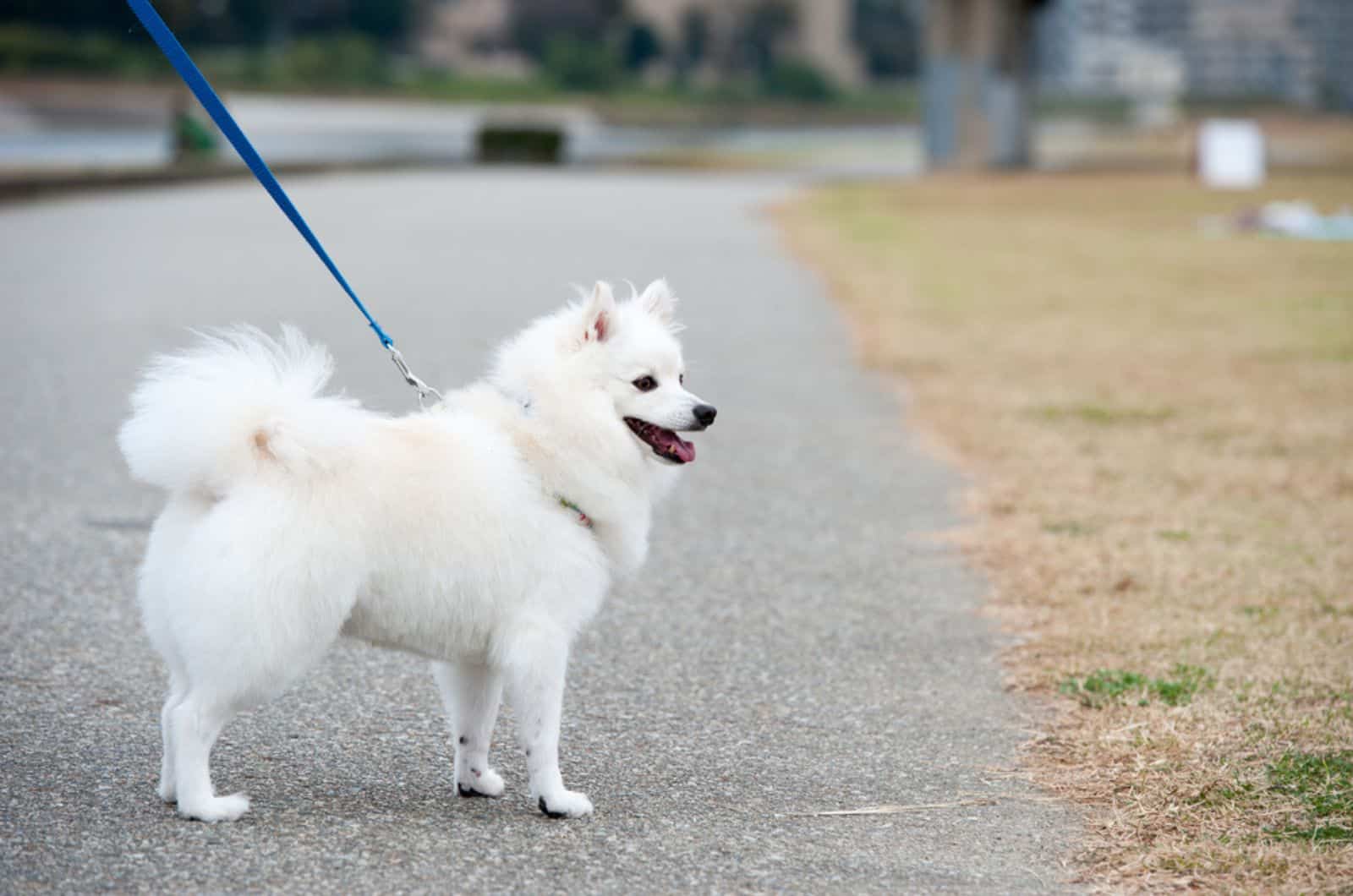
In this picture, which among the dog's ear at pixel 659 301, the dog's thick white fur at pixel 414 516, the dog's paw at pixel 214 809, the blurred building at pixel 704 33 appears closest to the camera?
the dog's thick white fur at pixel 414 516

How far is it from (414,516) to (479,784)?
744 mm

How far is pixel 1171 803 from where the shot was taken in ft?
13.5

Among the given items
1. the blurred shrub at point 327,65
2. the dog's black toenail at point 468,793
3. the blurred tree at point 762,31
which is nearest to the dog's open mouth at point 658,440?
the dog's black toenail at point 468,793

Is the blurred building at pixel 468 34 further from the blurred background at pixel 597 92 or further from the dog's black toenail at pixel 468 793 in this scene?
the dog's black toenail at pixel 468 793

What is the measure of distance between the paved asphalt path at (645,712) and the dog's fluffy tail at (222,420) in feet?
2.73

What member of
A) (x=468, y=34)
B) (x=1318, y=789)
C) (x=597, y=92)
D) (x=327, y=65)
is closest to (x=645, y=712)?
(x=1318, y=789)

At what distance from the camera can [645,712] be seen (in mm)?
4883

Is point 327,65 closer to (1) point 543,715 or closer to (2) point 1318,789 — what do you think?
(1) point 543,715

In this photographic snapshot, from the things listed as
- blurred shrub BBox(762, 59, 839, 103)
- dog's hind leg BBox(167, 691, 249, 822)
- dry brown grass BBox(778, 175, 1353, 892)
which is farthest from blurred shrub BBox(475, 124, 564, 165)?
blurred shrub BBox(762, 59, 839, 103)

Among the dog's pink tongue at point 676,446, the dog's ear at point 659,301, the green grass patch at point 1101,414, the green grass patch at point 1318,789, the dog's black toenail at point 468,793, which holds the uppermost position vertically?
the dog's ear at point 659,301

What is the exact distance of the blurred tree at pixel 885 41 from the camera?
459 ft

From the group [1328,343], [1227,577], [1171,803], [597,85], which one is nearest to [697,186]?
[1328,343]

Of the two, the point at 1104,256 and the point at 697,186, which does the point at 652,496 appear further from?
the point at 697,186

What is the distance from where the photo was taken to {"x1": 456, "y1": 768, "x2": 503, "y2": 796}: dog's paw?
4.14 m
